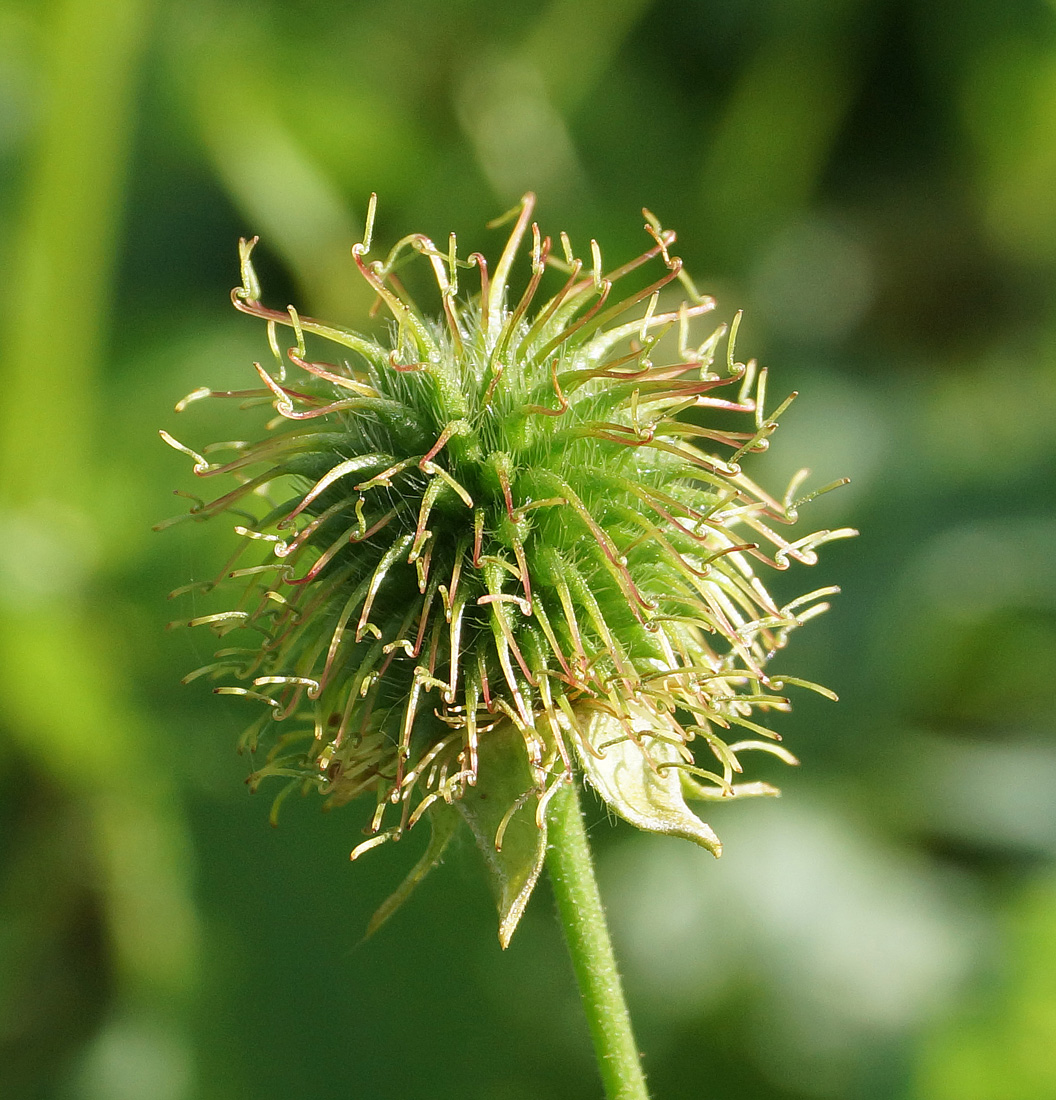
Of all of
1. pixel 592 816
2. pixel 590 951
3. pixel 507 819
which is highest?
pixel 592 816

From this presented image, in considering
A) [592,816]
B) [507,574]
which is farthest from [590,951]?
[592,816]

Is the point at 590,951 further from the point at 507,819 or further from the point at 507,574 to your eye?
the point at 507,574

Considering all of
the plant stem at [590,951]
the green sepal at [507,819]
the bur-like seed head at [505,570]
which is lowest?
the plant stem at [590,951]

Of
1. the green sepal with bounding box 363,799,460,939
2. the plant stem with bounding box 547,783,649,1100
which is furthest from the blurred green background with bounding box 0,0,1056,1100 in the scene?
the plant stem with bounding box 547,783,649,1100

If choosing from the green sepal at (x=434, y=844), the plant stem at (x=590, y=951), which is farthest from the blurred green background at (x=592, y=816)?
the plant stem at (x=590, y=951)

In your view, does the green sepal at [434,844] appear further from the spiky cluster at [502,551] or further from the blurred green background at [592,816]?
the blurred green background at [592,816]

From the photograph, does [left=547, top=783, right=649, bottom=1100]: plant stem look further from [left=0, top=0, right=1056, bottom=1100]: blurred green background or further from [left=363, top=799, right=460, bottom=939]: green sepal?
[left=0, top=0, right=1056, bottom=1100]: blurred green background
